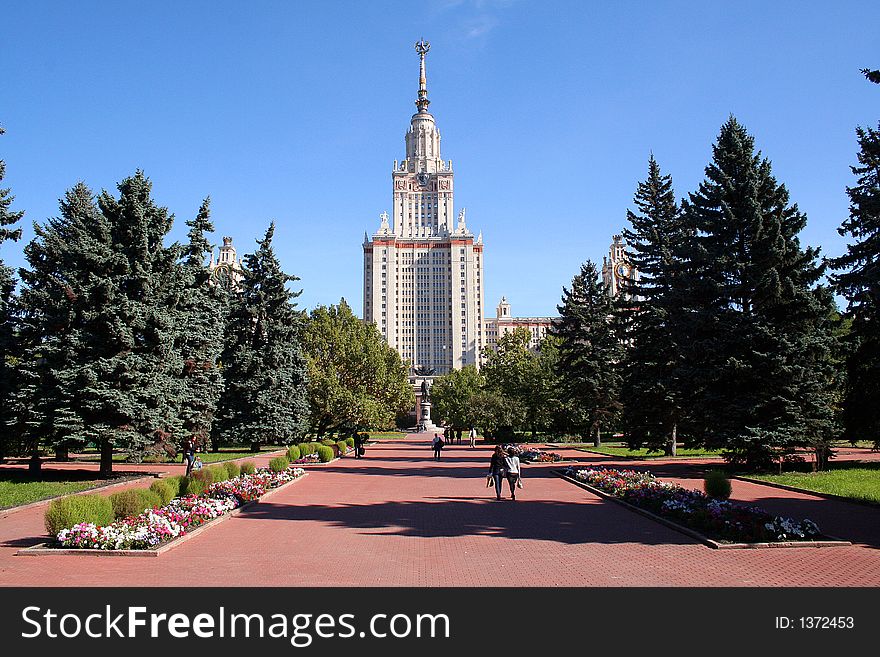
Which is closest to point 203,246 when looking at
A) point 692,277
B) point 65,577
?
point 692,277

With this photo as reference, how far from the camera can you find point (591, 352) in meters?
41.9

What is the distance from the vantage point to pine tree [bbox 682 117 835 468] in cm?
2480

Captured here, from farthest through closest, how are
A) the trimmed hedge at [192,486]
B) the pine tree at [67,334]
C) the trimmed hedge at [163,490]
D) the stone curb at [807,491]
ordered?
the pine tree at [67,334] → the trimmed hedge at [192,486] → the stone curb at [807,491] → the trimmed hedge at [163,490]

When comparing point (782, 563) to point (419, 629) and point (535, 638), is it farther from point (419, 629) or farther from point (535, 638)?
point (419, 629)

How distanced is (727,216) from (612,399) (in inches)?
676

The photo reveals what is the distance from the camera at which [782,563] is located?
411 inches

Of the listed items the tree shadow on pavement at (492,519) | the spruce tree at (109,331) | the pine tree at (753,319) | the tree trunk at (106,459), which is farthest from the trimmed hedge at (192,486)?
the pine tree at (753,319)

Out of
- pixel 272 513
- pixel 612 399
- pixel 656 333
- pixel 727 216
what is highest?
pixel 727 216

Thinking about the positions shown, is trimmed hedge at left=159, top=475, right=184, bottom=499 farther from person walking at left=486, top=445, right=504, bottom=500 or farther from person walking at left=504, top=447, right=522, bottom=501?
person walking at left=504, top=447, right=522, bottom=501

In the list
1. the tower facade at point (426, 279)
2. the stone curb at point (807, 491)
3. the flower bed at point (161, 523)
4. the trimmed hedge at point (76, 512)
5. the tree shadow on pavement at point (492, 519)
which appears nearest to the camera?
the flower bed at point (161, 523)

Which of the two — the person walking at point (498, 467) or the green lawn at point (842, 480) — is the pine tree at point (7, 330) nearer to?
the person walking at point (498, 467)

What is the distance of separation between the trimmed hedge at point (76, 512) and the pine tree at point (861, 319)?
24454mm

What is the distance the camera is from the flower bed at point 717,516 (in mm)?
11945

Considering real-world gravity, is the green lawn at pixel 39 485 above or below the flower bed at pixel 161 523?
below
